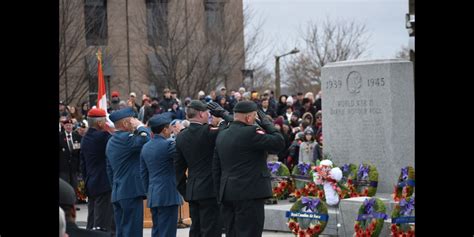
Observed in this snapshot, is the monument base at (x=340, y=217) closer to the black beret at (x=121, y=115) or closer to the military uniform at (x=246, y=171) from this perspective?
the military uniform at (x=246, y=171)

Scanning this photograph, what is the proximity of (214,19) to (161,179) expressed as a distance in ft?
70.4

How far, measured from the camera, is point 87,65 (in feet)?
85.9

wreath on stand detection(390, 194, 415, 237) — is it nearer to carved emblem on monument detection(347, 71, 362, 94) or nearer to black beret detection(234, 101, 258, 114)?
black beret detection(234, 101, 258, 114)

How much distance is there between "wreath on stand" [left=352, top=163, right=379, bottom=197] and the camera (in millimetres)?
14008

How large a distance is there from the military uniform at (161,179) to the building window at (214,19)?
67.5ft

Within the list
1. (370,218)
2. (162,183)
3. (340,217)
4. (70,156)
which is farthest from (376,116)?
(70,156)

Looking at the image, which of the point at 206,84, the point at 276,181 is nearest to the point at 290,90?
the point at 206,84

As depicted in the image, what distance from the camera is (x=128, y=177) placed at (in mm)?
12016

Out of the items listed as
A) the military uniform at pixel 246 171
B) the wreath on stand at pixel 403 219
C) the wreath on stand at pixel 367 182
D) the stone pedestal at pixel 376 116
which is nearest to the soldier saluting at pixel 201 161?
the military uniform at pixel 246 171

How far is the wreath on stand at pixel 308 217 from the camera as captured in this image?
12508 millimetres
